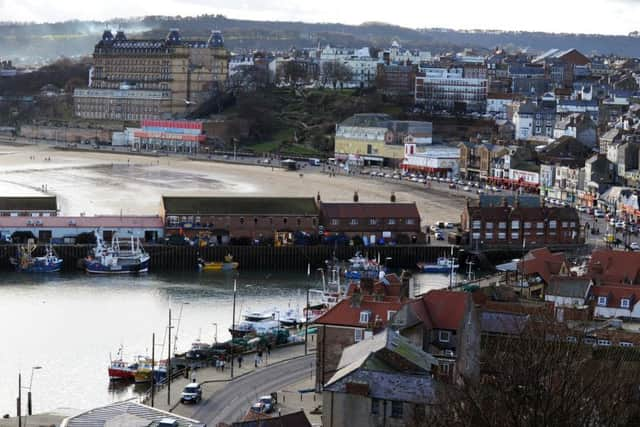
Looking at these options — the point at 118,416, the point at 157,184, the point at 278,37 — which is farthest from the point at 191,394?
the point at 278,37

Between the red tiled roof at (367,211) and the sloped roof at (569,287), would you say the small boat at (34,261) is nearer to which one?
the red tiled roof at (367,211)

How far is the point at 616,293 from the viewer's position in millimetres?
19812

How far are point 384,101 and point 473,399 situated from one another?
176 feet

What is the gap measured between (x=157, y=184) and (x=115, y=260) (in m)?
14.5

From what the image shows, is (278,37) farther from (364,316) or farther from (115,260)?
(364,316)

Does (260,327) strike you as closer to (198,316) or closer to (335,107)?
(198,316)

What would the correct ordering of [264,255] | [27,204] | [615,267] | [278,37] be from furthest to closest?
[278,37], [27,204], [264,255], [615,267]

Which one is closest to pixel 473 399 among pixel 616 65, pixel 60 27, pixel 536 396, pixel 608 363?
pixel 536 396

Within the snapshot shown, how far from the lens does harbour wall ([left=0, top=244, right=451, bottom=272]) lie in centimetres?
2941

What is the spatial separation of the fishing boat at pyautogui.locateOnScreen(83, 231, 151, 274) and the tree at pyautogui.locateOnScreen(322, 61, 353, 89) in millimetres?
38902

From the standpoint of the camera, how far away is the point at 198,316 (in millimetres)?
23250

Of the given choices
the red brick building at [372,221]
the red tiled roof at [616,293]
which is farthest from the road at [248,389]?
the red brick building at [372,221]

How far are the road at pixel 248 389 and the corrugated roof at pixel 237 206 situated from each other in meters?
12.7

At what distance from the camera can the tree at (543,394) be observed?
963 cm
